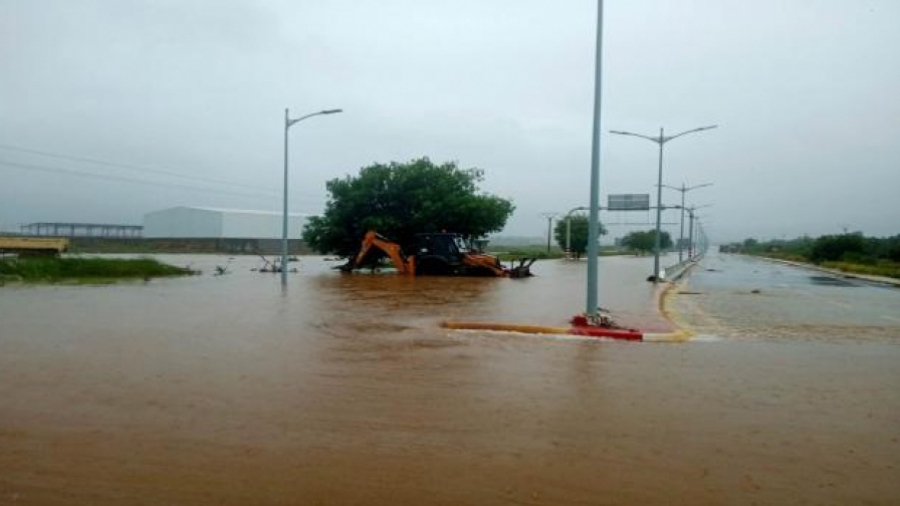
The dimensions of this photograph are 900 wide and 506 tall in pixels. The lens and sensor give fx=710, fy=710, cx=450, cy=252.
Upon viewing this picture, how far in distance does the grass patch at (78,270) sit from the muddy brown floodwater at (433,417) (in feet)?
54.0

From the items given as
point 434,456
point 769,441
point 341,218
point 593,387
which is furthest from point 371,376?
point 341,218

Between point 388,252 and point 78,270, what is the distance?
47.7ft

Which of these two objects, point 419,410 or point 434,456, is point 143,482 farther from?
point 419,410

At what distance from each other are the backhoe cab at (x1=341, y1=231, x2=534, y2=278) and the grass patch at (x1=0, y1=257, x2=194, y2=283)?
9942 millimetres

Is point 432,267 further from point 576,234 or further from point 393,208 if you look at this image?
point 576,234

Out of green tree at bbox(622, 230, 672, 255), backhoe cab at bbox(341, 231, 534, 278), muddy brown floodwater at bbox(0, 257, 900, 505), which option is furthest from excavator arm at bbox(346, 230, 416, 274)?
green tree at bbox(622, 230, 672, 255)

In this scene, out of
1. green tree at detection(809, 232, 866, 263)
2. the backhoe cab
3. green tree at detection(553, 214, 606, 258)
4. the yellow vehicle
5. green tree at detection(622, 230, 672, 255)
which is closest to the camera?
the backhoe cab

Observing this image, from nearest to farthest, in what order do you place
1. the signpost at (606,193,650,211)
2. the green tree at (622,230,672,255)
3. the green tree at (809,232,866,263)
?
the signpost at (606,193,650,211) < the green tree at (809,232,866,263) < the green tree at (622,230,672,255)

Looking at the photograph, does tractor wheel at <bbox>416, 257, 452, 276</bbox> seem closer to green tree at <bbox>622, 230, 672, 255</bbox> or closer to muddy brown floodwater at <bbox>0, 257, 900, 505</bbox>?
muddy brown floodwater at <bbox>0, 257, 900, 505</bbox>

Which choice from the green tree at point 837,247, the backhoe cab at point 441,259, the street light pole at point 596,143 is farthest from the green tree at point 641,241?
the street light pole at point 596,143

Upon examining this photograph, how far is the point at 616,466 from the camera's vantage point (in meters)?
5.36

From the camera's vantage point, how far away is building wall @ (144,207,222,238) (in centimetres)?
11312

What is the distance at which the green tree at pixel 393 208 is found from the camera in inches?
1684

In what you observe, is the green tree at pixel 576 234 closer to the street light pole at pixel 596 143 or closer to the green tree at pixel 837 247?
the green tree at pixel 837 247
